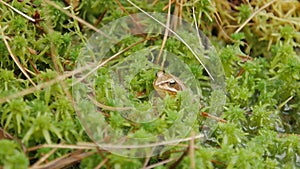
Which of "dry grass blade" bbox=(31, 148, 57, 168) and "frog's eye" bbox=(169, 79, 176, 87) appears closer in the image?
"dry grass blade" bbox=(31, 148, 57, 168)

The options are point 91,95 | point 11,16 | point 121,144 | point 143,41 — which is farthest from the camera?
point 143,41

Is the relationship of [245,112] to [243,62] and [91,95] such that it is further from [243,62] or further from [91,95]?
[91,95]

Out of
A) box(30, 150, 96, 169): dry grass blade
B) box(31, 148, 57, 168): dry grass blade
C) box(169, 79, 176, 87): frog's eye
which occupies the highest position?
box(169, 79, 176, 87): frog's eye

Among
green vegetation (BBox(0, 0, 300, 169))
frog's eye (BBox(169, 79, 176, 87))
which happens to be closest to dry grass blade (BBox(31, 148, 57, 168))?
green vegetation (BBox(0, 0, 300, 169))

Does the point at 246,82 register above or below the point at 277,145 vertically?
above

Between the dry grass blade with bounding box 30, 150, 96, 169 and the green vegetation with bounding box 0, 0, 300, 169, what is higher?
the green vegetation with bounding box 0, 0, 300, 169

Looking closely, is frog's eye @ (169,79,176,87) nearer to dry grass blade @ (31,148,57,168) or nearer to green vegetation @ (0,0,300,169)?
green vegetation @ (0,0,300,169)

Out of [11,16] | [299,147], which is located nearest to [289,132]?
[299,147]

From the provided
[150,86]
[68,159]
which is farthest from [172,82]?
[68,159]

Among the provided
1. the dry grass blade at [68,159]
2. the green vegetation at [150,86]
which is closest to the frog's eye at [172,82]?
the green vegetation at [150,86]
